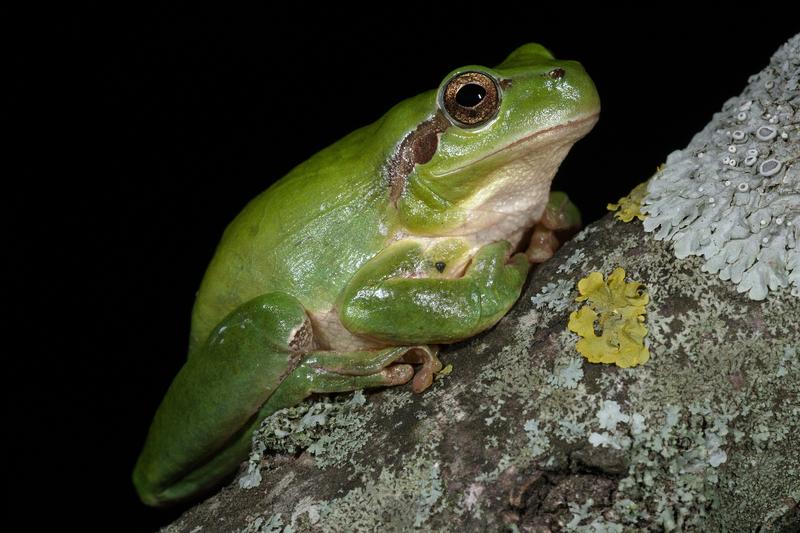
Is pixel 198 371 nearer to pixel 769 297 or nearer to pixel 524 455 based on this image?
pixel 524 455

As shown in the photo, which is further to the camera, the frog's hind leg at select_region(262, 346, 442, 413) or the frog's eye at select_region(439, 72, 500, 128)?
the frog's eye at select_region(439, 72, 500, 128)

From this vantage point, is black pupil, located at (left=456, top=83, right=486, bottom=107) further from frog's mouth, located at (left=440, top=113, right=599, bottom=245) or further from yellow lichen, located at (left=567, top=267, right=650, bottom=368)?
yellow lichen, located at (left=567, top=267, right=650, bottom=368)

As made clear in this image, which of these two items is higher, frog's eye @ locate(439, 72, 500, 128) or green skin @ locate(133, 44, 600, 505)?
frog's eye @ locate(439, 72, 500, 128)

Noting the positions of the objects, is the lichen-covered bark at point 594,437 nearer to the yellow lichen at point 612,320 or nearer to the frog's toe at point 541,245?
the yellow lichen at point 612,320

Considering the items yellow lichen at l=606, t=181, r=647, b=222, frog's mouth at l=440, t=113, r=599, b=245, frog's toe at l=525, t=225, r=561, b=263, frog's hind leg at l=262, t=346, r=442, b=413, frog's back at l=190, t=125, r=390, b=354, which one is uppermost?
frog's back at l=190, t=125, r=390, b=354

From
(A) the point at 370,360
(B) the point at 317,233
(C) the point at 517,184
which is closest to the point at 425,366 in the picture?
(A) the point at 370,360

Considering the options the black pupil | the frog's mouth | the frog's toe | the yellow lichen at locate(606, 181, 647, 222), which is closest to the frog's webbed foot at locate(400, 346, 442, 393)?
the frog's mouth

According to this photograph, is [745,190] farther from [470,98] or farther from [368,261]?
[368,261]
